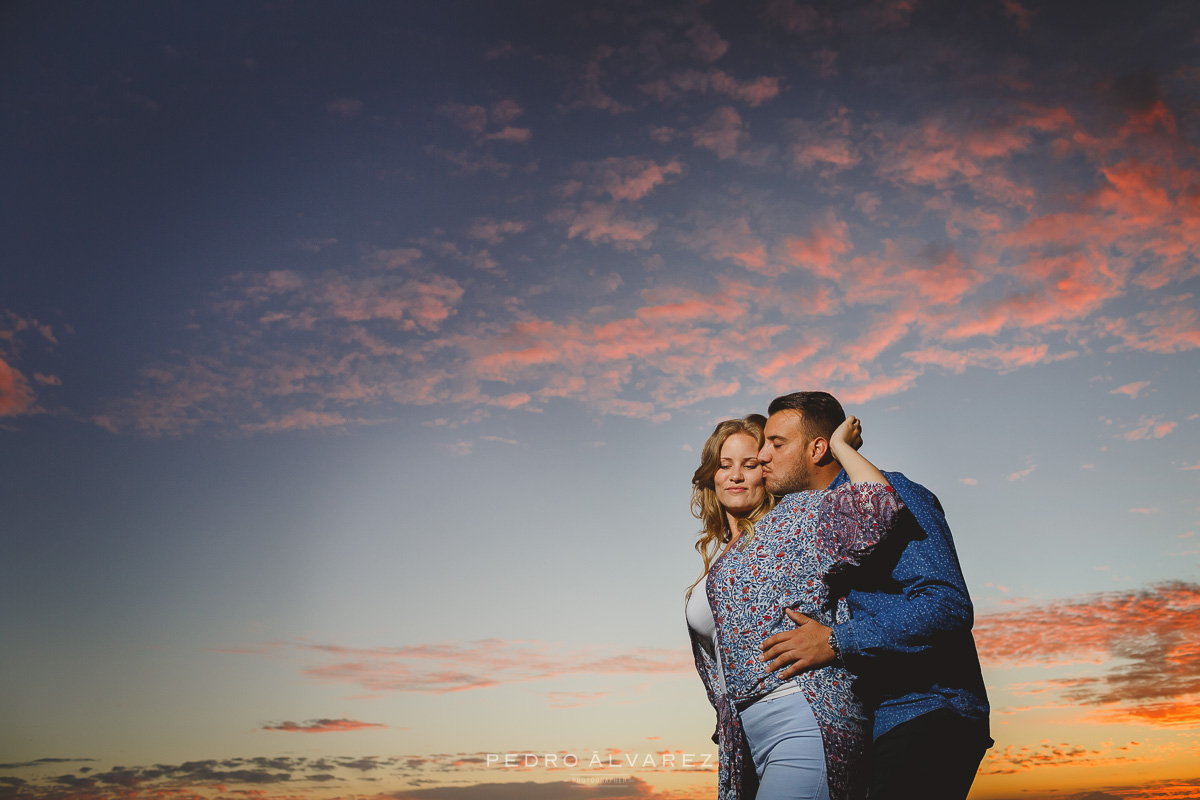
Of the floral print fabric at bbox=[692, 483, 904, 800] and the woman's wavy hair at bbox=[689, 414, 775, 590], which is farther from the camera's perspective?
the woman's wavy hair at bbox=[689, 414, 775, 590]

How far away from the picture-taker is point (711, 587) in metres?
3.56

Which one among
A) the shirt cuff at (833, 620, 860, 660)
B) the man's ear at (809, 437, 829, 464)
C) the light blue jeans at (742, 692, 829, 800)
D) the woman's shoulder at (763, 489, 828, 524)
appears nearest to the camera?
the light blue jeans at (742, 692, 829, 800)

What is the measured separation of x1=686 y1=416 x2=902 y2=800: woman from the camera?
10.1 feet

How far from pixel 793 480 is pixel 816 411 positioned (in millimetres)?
340

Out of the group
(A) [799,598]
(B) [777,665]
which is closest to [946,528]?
(A) [799,598]

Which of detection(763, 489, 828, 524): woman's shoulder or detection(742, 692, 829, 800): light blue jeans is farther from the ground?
detection(763, 489, 828, 524): woman's shoulder

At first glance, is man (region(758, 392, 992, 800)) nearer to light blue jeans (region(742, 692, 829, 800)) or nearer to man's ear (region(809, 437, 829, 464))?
light blue jeans (region(742, 692, 829, 800))

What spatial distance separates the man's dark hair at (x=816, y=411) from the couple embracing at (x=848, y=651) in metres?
0.32

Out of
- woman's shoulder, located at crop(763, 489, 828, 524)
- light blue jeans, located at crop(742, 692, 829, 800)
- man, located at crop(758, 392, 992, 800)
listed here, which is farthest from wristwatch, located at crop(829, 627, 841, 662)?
woman's shoulder, located at crop(763, 489, 828, 524)

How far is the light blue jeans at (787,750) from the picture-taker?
9.95ft

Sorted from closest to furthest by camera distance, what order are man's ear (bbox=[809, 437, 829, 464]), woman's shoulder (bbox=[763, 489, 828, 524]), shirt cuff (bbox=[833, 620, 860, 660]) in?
1. shirt cuff (bbox=[833, 620, 860, 660])
2. woman's shoulder (bbox=[763, 489, 828, 524])
3. man's ear (bbox=[809, 437, 829, 464])

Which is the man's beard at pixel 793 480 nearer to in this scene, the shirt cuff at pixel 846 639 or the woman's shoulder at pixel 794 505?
the woman's shoulder at pixel 794 505

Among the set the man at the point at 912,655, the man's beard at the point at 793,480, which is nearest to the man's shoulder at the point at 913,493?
the man at the point at 912,655

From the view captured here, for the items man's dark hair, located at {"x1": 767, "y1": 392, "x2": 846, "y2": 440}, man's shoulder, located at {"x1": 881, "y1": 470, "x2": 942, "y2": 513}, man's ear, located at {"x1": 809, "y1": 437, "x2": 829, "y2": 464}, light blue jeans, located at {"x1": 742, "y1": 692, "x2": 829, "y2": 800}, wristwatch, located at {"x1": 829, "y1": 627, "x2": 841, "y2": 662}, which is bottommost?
light blue jeans, located at {"x1": 742, "y1": 692, "x2": 829, "y2": 800}
